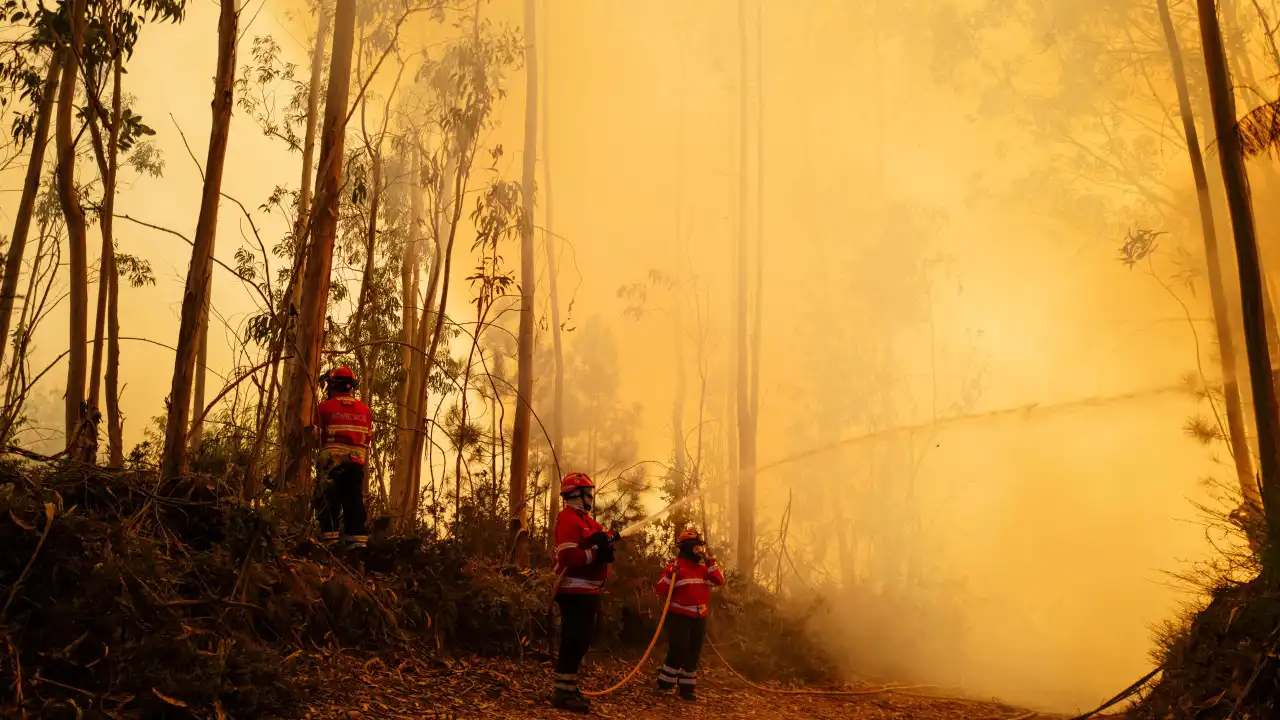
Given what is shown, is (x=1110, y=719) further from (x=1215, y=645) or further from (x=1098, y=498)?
(x=1098, y=498)

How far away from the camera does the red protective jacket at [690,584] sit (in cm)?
905

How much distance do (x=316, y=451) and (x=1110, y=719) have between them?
25.4 ft

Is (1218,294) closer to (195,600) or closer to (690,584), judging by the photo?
(690,584)

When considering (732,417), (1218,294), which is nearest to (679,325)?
(732,417)

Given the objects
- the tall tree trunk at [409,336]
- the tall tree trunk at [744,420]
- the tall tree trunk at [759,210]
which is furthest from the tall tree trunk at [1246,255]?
the tall tree trunk at [759,210]

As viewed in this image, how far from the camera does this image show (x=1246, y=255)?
7715mm

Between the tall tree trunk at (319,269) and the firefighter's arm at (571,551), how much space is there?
Answer: 8.07ft

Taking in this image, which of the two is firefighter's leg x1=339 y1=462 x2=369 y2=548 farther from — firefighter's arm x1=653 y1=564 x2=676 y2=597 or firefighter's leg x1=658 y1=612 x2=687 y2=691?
firefighter's leg x1=658 y1=612 x2=687 y2=691

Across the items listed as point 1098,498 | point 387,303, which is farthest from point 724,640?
point 1098,498

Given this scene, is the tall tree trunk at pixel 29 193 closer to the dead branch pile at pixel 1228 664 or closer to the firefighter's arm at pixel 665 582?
the firefighter's arm at pixel 665 582

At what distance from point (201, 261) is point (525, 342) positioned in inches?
275

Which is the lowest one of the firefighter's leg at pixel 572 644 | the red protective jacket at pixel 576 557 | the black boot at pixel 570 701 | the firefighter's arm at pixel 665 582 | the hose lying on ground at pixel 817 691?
the hose lying on ground at pixel 817 691

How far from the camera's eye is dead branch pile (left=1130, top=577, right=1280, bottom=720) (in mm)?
5656

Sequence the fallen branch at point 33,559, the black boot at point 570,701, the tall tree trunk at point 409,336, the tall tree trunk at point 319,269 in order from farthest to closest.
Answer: the tall tree trunk at point 409,336 → the tall tree trunk at point 319,269 → the black boot at point 570,701 → the fallen branch at point 33,559
